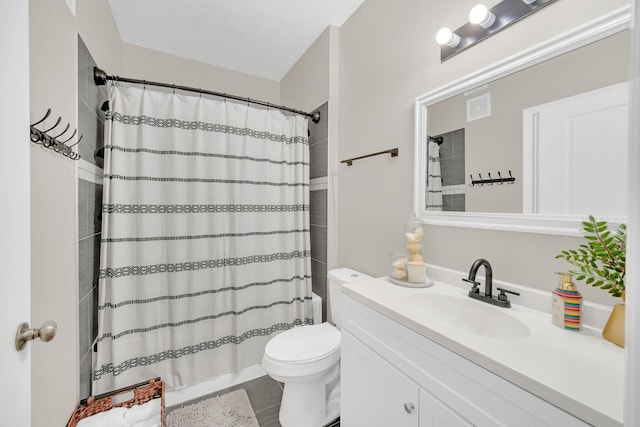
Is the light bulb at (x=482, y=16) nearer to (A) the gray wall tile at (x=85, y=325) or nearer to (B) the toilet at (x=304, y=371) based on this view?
(B) the toilet at (x=304, y=371)

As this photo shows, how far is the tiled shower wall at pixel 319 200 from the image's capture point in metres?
2.07

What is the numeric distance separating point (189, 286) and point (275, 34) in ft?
6.62

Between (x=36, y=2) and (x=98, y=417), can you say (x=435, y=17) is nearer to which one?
(x=36, y=2)

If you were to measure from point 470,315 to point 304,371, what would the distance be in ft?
2.81

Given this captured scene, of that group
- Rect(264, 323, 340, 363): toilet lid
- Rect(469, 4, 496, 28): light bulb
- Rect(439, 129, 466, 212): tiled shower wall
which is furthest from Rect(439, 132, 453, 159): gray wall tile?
Rect(264, 323, 340, 363): toilet lid

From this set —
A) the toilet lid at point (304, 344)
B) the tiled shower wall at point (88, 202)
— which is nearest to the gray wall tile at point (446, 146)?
the toilet lid at point (304, 344)

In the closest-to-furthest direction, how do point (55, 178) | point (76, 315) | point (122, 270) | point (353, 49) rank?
point (55, 178)
point (76, 315)
point (122, 270)
point (353, 49)

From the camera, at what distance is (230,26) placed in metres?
1.93

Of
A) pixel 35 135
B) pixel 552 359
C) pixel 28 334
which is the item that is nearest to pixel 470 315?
pixel 552 359

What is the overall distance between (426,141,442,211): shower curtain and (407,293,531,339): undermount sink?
1.49 ft

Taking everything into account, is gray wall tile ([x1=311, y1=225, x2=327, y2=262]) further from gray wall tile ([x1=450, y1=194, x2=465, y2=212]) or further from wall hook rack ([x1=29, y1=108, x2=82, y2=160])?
wall hook rack ([x1=29, y1=108, x2=82, y2=160])

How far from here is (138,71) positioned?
7.07 feet

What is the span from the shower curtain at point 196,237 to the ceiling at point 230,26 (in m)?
0.66

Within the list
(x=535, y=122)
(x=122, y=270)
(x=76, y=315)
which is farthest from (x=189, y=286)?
(x=535, y=122)
